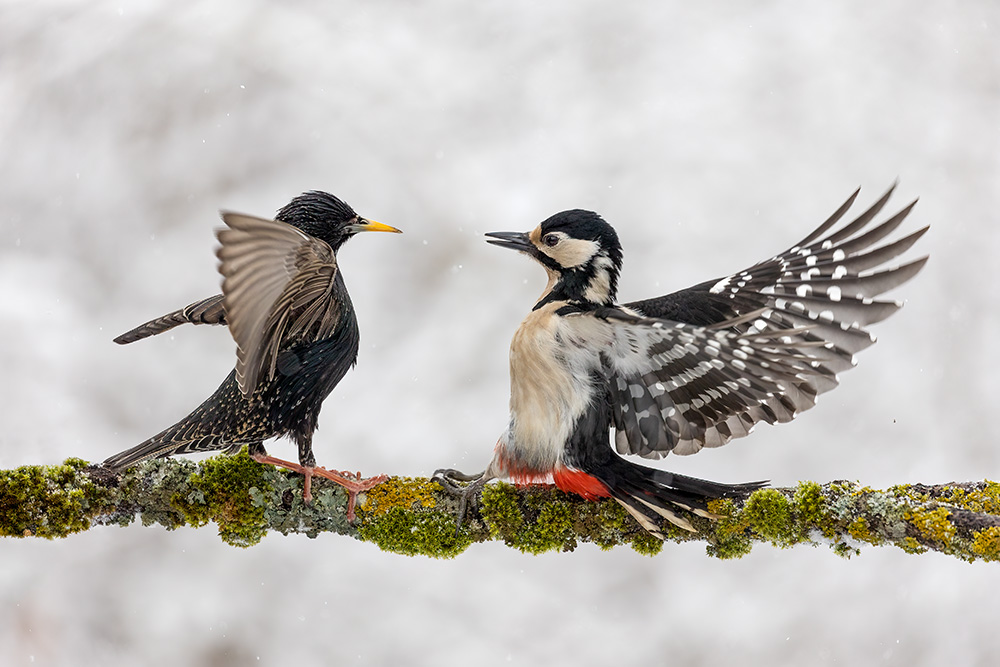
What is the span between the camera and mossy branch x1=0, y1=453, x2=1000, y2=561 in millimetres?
2428

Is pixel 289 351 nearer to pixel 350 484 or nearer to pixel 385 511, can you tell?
pixel 350 484

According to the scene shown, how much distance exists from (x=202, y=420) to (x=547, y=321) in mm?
1123

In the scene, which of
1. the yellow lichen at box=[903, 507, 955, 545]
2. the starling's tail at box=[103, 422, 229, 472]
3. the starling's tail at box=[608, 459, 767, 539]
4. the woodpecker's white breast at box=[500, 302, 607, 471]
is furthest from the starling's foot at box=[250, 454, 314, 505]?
the yellow lichen at box=[903, 507, 955, 545]

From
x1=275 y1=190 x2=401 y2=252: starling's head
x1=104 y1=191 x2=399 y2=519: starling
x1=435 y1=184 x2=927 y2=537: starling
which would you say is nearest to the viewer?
x1=104 y1=191 x2=399 y2=519: starling

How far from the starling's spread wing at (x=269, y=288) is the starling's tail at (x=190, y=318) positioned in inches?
8.9

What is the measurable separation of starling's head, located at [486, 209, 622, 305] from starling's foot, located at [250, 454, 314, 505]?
0.99 m

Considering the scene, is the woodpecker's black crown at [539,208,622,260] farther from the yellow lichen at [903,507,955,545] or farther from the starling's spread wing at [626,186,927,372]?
the yellow lichen at [903,507,955,545]

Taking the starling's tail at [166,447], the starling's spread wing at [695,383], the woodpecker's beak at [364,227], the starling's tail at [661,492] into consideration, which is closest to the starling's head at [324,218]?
the woodpecker's beak at [364,227]

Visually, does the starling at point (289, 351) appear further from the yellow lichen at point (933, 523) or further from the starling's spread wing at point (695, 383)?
the yellow lichen at point (933, 523)

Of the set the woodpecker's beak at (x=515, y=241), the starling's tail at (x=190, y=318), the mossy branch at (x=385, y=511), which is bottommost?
the mossy branch at (x=385, y=511)

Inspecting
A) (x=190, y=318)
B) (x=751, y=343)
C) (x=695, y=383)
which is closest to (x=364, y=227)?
(x=190, y=318)

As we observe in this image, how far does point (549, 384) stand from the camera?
96.0 inches

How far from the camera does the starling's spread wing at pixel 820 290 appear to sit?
2498 mm

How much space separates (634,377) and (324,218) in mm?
1135
